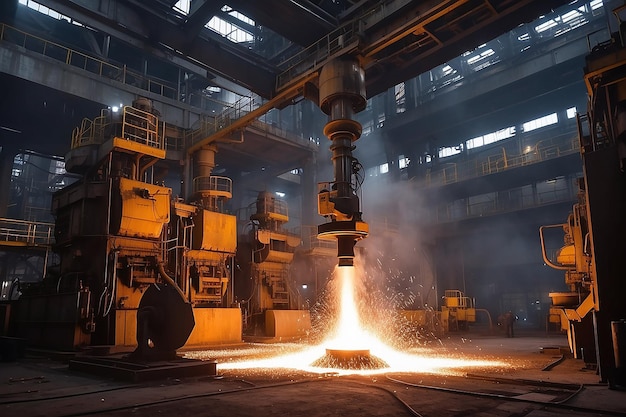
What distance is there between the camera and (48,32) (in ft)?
71.4

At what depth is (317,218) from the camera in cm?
2269

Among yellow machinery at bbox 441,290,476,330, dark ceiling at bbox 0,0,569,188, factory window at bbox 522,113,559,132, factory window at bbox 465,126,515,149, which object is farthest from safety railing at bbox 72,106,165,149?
factory window at bbox 522,113,559,132

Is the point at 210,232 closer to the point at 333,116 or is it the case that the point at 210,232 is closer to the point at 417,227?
the point at 333,116

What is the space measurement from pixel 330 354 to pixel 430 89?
22.5 m

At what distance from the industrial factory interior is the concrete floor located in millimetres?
51

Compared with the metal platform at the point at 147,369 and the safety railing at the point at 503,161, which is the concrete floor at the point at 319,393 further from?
the safety railing at the point at 503,161

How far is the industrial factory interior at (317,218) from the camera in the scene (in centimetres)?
588

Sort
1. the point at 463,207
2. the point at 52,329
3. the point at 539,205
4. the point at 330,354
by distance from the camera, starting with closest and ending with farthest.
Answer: the point at 330,354
the point at 52,329
the point at 539,205
the point at 463,207

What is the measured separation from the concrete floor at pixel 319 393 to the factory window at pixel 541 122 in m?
19.8

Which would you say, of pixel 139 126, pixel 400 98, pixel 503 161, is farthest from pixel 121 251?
pixel 400 98

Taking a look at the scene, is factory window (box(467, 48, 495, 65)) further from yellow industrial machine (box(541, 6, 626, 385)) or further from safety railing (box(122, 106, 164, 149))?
safety railing (box(122, 106, 164, 149))

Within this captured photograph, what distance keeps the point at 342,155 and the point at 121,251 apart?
624 centimetres

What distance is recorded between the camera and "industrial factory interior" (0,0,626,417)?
5883 millimetres

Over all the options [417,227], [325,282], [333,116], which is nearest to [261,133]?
[325,282]
